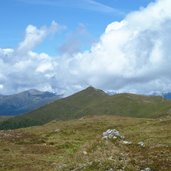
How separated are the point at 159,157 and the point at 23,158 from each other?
21192 millimetres

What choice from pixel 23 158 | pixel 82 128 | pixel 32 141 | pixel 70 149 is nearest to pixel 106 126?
pixel 82 128

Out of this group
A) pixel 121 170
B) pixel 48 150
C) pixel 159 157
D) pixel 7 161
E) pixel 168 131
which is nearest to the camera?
pixel 121 170

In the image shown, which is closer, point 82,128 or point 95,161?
point 95,161

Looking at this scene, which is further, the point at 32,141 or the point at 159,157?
the point at 32,141

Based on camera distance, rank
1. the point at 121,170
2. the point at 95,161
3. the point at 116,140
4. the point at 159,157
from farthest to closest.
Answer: the point at 116,140 → the point at 159,157 → the point at 95,161 → the point at 121,170

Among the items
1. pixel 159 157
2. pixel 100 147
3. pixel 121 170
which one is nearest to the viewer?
pixel 121 170

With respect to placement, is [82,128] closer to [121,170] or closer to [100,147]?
[100,147]

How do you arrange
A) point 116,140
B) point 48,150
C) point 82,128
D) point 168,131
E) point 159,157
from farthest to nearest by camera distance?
point 82,128 → point 168,131 → point 48,150 → point 116,140 → point 159,157

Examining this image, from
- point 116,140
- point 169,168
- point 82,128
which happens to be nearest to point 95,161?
point 169,168

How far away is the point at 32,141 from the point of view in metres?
75.5

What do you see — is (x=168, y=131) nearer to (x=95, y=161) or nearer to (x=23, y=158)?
(x=23, y=158)

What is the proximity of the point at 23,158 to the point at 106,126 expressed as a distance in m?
57.2

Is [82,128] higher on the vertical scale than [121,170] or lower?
higher

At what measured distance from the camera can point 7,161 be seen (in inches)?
1860
